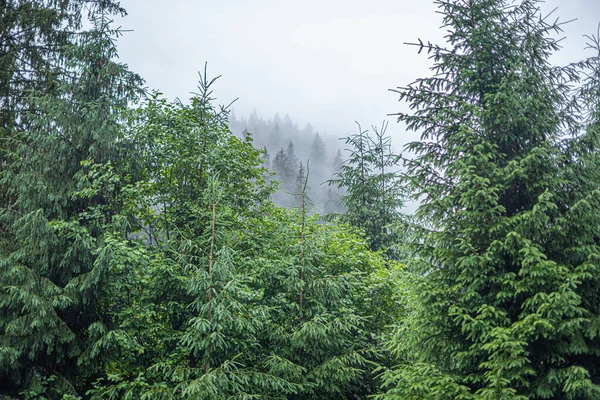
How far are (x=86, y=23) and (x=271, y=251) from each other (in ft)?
31.7

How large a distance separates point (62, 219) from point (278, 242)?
563 cm

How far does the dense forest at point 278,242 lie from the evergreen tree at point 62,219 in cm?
6

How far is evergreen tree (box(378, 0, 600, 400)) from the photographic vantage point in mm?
6492

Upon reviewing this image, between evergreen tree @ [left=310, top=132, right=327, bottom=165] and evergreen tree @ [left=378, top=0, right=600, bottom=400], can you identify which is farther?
evergreen tree @ [left=310, top=132, right=327, bottom=165]

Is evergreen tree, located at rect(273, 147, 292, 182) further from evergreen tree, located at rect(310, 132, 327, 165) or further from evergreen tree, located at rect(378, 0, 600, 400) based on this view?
evergreen tree, located at rect(378, 0, 600, 400)

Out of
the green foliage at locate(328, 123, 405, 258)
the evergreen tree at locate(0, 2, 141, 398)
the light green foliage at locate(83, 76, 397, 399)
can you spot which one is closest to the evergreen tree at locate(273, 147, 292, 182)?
the green foliage at locate(328, 123, 405, 258)

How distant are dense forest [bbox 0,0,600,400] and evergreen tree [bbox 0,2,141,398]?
6 cm

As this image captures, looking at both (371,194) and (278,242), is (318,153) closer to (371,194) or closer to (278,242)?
(371,194)

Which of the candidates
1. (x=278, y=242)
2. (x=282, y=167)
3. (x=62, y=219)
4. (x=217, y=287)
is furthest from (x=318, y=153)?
(x=217, y=287)

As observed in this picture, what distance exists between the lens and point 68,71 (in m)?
12.5

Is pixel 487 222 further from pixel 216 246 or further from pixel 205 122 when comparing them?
pixel 205 122

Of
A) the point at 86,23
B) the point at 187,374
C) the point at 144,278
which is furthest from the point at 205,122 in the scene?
the point at 187,374

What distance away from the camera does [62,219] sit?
10.3 m

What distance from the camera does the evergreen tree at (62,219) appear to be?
951cm
